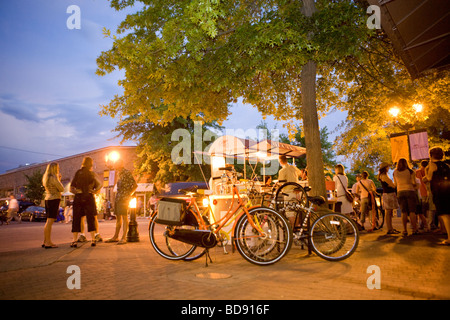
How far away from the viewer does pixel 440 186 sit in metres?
6.57

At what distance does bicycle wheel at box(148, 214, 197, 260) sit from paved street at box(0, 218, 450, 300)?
0.17 meters

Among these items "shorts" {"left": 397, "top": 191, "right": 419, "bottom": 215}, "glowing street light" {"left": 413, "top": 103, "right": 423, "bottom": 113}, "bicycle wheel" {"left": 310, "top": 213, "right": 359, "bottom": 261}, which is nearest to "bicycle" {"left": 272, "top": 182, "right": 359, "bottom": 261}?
"bicycle wheel" {"left": 310, "top": 213, "right": 359, "bottom": 261}

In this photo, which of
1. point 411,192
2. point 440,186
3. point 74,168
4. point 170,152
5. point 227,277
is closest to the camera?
point 227,277

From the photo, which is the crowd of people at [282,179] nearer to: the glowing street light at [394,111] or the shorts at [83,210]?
the shorts at [83,210]

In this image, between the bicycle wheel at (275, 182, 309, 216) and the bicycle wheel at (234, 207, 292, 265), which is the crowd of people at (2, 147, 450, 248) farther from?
the bicycle wheel at (234, 207, 292, 265)

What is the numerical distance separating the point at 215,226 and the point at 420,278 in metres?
2.98

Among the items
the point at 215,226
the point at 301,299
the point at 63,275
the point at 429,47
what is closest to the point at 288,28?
the point at 429,47

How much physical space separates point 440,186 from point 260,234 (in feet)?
14.6

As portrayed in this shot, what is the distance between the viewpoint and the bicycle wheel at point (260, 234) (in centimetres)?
482

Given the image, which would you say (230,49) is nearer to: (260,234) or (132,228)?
(260,234)

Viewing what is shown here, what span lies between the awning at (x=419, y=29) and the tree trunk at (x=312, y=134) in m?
1.78

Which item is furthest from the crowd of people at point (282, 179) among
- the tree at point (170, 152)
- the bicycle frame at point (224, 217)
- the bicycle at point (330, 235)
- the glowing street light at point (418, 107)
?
the tree at point (170, 152)

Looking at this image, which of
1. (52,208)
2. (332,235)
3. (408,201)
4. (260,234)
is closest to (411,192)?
(408,201)

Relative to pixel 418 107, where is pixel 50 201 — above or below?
below
